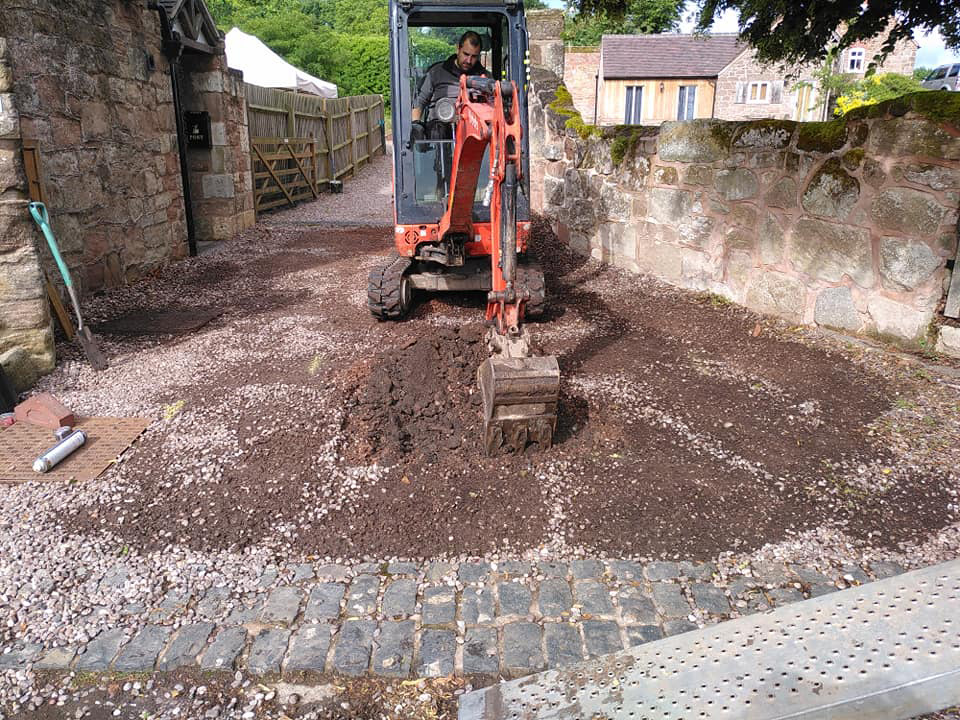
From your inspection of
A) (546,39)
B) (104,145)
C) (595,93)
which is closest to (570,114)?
(546,39)

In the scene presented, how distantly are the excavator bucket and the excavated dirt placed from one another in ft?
0.36

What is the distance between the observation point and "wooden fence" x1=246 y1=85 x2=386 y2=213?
512 inches

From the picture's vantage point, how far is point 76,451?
3.97 metres

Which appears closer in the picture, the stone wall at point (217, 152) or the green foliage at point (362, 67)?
Result: the stone wall at point (217, 152)

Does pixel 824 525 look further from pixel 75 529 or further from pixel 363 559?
pixel 75 529

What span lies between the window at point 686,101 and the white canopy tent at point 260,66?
27.1 meters

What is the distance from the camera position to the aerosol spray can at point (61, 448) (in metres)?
3.75

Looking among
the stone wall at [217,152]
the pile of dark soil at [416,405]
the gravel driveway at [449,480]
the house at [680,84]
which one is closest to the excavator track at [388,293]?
the gravel driveway at [449,480]

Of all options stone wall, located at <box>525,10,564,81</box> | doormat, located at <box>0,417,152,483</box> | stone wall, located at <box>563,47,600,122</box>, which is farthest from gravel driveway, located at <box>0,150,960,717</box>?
stone wall, located at <box>563,47,600,122</box>

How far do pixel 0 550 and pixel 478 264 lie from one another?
434 cm

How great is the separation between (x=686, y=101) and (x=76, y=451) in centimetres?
4333

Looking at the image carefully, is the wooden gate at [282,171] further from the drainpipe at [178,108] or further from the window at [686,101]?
the window at [686,101]

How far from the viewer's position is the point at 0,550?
314 centimetres

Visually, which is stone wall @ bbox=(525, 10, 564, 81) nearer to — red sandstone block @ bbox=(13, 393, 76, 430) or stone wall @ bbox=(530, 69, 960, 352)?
stone wall @ bbox=(530, 69, 960, 352)
